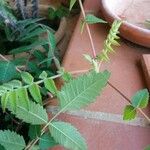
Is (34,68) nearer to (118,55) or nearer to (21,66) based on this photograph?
(21,66)

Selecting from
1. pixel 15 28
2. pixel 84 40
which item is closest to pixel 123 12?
pixel 84 40

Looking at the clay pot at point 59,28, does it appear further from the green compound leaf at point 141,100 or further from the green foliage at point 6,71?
the green compound leaf at point 141,100

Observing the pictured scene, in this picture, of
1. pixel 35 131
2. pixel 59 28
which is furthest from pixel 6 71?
pixel 59 28

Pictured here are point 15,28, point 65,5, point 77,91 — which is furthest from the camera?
point 65,5

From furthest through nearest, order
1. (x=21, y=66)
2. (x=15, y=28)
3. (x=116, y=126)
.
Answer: (x=15, y=28) < (x=21, y=66) < (x=116, y=126)

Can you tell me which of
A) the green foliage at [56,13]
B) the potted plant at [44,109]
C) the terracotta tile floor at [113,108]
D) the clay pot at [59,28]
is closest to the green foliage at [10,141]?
the potted plant at [44,109]

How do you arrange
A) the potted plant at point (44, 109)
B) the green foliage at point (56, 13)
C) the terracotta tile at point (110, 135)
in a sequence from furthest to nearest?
1. the green foliage at point (56, 13)
2. the terracotta tile at point (110, 135)
3. the potted plant at point (44, 109)
